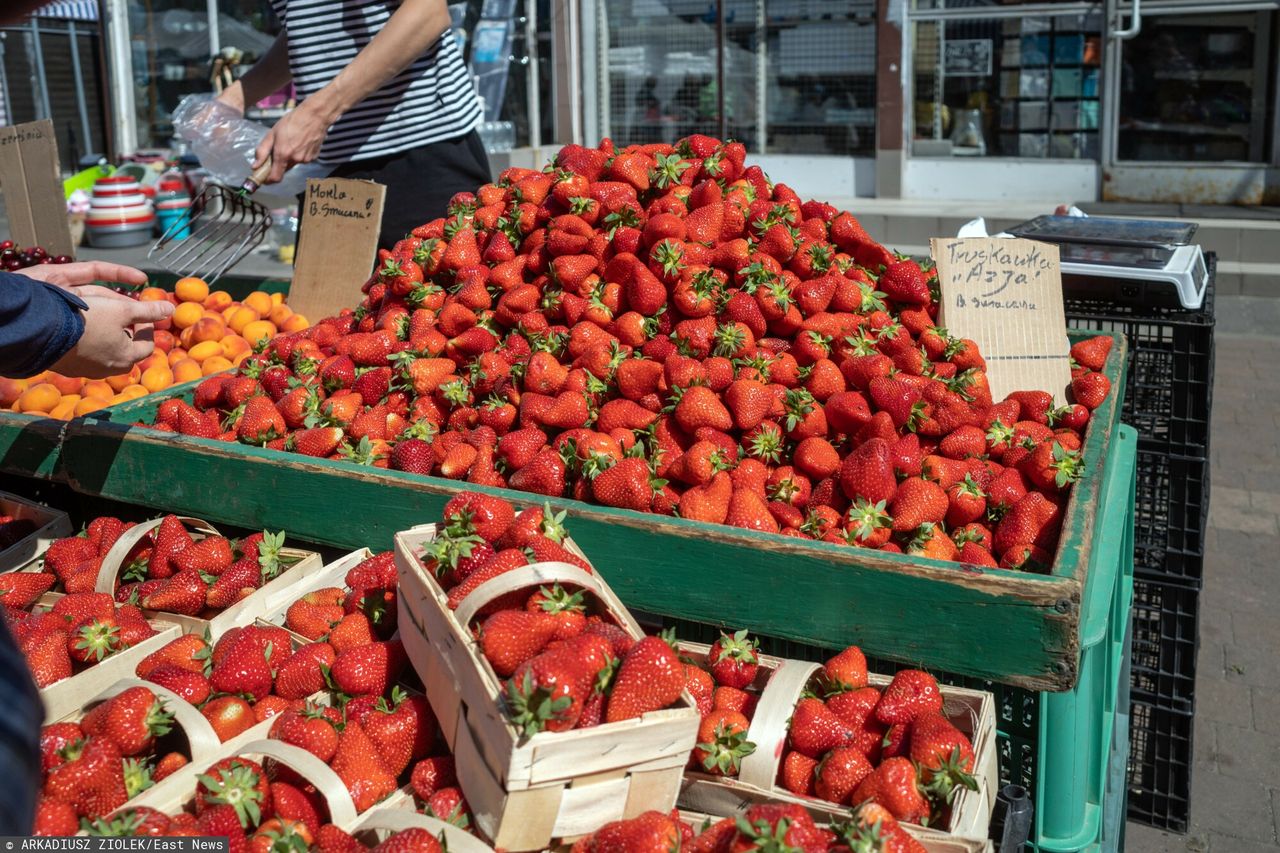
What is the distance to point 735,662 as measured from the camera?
6.20 feet

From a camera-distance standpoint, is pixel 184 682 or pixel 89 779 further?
pixel 184 682

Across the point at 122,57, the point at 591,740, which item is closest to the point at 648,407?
the point at 591,740

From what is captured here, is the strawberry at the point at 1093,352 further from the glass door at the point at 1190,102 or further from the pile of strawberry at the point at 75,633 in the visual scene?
the glass door at the point at 1190,102

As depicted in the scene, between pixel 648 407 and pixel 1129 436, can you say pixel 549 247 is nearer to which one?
pixel 648 407

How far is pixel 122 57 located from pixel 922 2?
10.4 metres

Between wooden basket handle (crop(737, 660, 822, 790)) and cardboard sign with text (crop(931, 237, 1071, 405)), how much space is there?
46.0 inches

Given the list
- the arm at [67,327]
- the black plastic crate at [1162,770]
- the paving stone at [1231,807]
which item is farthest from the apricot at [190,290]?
the paving stone at [1231,807]

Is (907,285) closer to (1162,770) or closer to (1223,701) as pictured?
(1162,770)

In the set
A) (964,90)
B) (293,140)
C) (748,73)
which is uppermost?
(748,73)

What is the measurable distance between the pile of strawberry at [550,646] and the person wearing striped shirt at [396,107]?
6.67 ft

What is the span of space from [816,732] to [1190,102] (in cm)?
990

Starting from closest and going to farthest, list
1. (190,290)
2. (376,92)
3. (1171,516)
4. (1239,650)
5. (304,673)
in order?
(304,673), (1171,516), (376,92), (1239,650), (190,290)

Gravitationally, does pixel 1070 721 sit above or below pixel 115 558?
below

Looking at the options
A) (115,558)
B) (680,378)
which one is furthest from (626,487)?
(115,558)
